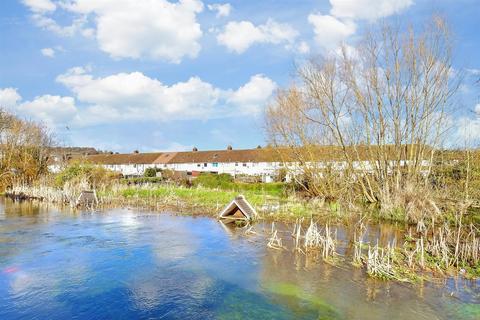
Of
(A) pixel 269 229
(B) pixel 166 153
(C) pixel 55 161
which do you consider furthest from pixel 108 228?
(B) pixel 166 153

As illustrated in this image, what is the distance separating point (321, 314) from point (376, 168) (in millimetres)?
18337

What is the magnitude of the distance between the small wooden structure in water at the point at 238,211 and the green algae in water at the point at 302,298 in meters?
9.66

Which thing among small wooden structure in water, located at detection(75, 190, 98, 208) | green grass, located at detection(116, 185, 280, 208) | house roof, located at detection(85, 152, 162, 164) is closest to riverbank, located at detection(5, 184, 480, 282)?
green grass, located at detection(116, 185, 280, 208)

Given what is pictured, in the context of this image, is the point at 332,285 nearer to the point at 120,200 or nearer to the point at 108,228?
the point at 108,228

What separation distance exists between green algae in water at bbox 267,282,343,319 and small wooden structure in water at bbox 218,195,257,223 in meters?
9.66

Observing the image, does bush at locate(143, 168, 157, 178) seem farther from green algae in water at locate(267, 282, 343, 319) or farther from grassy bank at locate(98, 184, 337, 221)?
green algae in water at locate(267, 282, 343, 319)

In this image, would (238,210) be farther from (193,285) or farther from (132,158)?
(132,158)

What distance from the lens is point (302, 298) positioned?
28.4 ft

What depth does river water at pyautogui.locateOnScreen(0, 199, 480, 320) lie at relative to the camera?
7.94 metres

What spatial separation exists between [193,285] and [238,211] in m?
10.9

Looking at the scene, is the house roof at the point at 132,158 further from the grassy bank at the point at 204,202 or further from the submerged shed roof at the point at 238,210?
the submerged shed roof at the point at 238,210

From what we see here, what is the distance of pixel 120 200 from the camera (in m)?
26.5

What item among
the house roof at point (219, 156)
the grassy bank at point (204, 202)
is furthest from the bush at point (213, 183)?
the house roof at point (219, 156)

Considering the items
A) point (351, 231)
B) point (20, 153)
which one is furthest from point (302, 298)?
point (20, 153)
